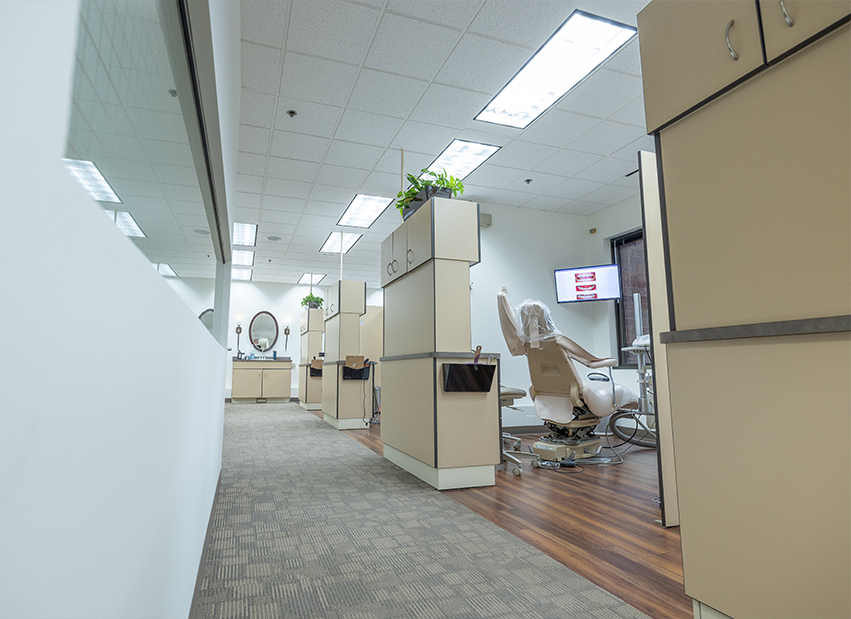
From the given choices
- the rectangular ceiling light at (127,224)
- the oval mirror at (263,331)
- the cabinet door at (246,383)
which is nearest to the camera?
the rectangular ceiling light at (127,224)

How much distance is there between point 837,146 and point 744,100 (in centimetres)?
24

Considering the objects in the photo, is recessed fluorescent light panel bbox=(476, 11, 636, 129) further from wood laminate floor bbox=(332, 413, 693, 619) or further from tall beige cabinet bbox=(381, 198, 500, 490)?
wood laminate floor bbox=(332, 413, 693, 619)

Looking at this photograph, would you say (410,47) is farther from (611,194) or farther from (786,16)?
(611,194)

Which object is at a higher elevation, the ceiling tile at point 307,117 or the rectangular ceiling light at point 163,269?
the ceiling tile at point 307,117

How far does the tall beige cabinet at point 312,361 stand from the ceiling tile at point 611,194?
4.64m

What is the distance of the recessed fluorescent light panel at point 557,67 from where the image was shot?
284 centimetres

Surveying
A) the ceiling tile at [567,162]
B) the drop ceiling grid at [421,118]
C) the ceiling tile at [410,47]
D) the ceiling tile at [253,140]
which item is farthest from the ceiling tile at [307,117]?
the ceiling tile at [567,162]

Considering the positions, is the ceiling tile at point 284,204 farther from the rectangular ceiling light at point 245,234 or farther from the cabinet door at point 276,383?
the cabinet door at point 276,383

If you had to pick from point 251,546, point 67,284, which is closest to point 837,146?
point 67,284

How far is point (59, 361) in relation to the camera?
268 mm

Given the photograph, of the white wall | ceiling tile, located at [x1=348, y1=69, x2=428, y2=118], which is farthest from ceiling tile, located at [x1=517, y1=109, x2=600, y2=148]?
the white wall

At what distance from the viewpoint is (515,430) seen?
17.0 ft

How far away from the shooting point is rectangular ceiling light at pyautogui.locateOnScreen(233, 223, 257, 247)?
6437 mm

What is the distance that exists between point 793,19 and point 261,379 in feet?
31.5
